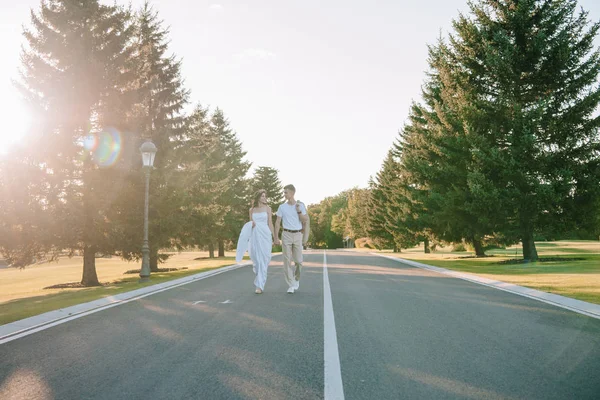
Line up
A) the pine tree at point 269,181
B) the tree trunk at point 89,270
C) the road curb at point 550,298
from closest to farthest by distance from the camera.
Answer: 1. the road curb at point 550,298
2. the tree trunk at point 89,270
3. the pine tree at point 269,181

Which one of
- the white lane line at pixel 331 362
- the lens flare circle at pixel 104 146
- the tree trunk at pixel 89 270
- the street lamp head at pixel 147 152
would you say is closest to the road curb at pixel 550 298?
the white lane line at pixel 331 362

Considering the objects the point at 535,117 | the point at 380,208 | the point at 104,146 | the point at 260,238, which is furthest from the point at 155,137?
the point at 380,208

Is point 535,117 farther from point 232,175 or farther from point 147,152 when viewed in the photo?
point 232,175

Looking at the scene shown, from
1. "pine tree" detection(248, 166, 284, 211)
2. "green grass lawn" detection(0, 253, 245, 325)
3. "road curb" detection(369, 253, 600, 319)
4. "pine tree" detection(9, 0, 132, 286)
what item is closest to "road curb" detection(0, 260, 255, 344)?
"green grass lawn" detection(0, 253, 245, 325)

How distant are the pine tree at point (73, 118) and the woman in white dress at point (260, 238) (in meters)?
8.41

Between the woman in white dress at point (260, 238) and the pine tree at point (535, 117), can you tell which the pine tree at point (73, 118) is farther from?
the pine tree at point (535, 117)

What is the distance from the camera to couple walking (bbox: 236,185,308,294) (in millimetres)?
10305

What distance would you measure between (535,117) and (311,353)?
18523mm

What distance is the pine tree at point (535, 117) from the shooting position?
65.0ft

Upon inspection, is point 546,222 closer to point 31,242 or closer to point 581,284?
point 581,284

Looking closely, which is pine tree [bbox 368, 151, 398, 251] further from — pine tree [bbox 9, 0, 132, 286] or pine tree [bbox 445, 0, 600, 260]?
pine tree [bbox 9, 0, 132, 286]

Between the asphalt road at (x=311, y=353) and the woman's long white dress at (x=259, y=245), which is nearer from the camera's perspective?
the asphalt road at (x=311, y=353)

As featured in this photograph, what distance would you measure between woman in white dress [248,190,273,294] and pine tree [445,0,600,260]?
12.3 m

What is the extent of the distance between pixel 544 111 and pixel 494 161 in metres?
3.27
